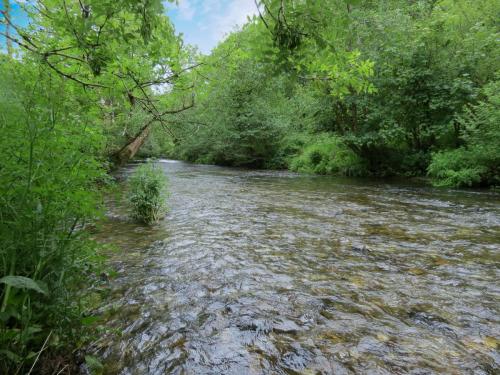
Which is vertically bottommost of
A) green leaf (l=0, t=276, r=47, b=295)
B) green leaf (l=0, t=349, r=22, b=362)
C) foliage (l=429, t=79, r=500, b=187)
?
green leaf (l=0, t=349, r=22, b=362)

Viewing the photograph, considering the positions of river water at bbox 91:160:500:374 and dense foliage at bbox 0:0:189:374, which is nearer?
dense foliage at bbox 0:0:189:374

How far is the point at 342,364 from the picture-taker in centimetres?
277

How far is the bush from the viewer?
790 centimetres

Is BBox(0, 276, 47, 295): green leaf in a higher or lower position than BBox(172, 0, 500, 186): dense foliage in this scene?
lower

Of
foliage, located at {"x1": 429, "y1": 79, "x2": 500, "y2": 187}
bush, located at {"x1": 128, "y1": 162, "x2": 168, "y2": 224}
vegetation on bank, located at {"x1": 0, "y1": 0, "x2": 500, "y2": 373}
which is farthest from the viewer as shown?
foliage, located at {"x1": 429, "y1": 79, "x2": 500, "y2": 187}

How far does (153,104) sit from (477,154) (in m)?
12.6

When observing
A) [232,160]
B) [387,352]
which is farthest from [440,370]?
[232,160]

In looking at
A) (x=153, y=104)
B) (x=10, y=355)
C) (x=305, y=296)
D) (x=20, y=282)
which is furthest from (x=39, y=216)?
(x=305, y=296)

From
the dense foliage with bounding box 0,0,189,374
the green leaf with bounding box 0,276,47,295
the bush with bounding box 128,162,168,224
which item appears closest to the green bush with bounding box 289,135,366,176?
the bush with bounding box 128,162,168,224

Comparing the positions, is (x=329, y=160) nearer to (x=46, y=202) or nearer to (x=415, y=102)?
(x=415, y=102)

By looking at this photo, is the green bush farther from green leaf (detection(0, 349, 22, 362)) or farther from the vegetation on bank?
green leaf (detection(0, 349, 22, 362))

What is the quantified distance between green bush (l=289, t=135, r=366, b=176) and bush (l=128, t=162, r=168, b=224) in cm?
1275

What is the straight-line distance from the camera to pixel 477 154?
1195 cm

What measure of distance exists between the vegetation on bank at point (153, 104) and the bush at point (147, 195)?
0.17 ft
